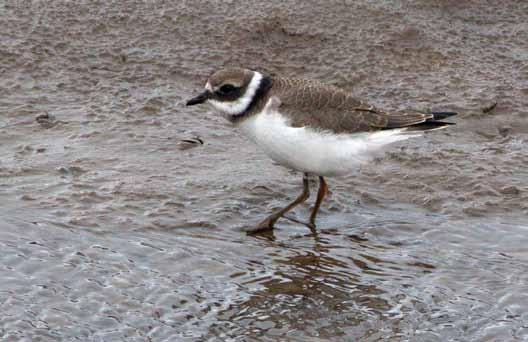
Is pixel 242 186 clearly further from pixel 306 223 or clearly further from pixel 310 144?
pixel 310 144

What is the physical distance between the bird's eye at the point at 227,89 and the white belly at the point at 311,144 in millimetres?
228

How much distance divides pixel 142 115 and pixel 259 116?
209 cm

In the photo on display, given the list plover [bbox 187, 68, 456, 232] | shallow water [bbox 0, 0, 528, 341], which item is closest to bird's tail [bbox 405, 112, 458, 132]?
plover [bbox 187, 68, 456, 232]

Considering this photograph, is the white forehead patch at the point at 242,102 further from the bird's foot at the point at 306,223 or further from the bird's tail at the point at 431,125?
the bird's tail at the point at 431,125

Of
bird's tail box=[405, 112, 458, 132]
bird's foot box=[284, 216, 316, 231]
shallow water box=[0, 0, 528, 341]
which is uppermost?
bird's tail box=[405, 112, 458, 132]

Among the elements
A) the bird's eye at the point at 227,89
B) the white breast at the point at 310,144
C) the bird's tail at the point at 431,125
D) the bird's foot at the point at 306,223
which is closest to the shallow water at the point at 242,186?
the bird's foot at the point at 306,223

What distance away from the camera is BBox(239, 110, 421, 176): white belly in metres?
6.00

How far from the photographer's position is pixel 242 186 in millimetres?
6816

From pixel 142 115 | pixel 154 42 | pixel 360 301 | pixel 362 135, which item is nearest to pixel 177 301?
pixel 360 301

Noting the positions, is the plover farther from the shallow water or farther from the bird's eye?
the shallow water

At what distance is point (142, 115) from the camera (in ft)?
25.9

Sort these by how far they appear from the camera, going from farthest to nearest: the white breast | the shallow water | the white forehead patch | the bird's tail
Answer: the bird's tail, the white forehead patch, the white breast, the shallow water

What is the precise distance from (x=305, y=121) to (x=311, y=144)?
16cm

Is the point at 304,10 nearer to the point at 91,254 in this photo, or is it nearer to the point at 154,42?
the point at 154,42
